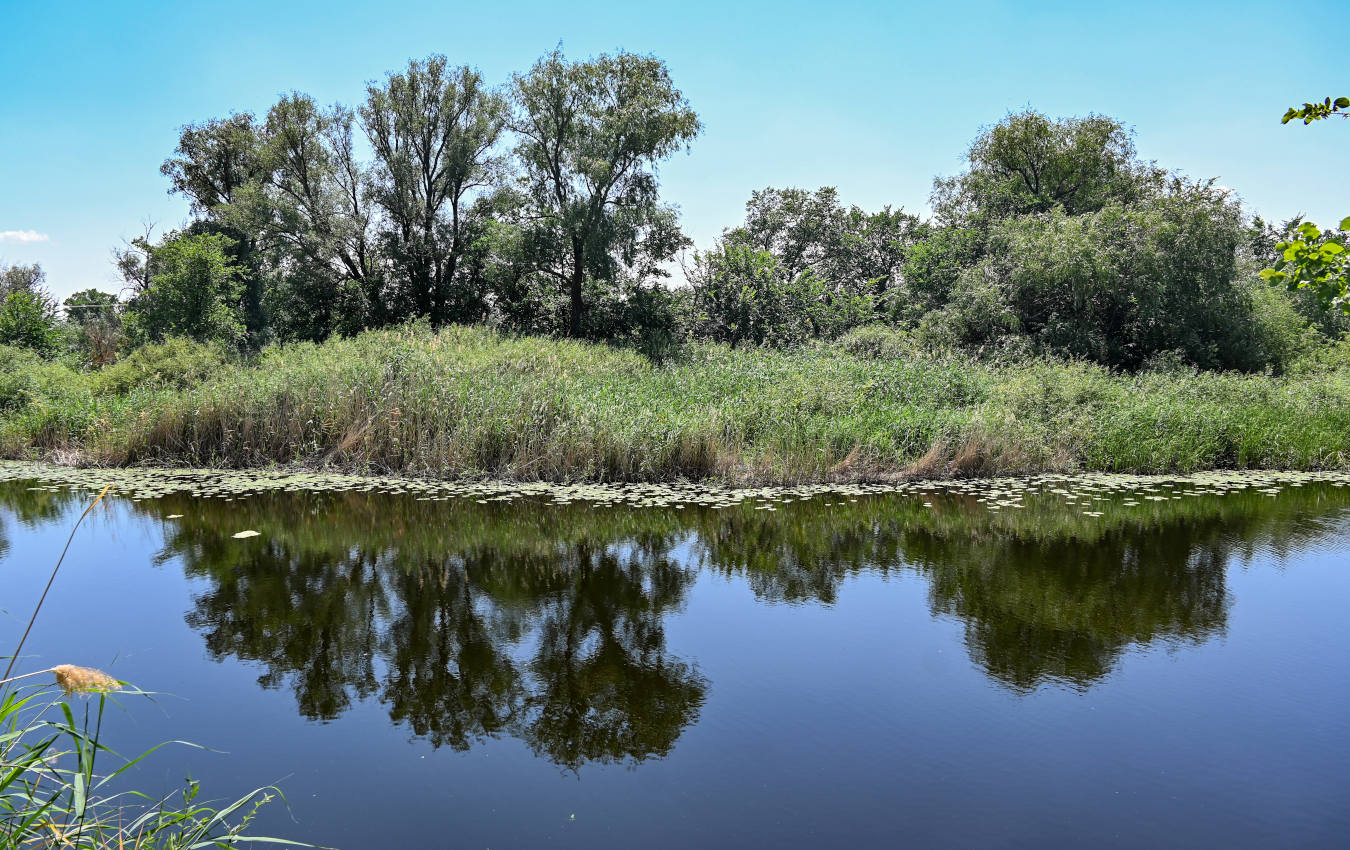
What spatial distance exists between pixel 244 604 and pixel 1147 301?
2497 cm

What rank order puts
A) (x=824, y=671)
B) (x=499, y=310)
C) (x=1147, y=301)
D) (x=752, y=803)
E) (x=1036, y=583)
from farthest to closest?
(x=499, y=310) → (x=1147, y=301) → (x=1036, y=583) → (x=824, y=671) → (x=752, y=803)

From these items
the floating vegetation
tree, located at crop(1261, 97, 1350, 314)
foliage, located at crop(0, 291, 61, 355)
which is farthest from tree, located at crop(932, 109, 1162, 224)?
foliage, located at crop(0, 291, 61, 355)

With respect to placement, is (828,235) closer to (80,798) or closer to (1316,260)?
(1316,260)

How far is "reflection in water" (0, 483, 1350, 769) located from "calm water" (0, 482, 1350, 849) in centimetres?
4

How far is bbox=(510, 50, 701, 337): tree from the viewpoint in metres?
26.2

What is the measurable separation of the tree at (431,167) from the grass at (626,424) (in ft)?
44.4

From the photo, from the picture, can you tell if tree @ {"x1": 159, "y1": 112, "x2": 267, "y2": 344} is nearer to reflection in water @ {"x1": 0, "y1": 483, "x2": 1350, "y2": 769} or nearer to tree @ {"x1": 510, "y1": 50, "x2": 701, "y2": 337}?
tree @ {"x1": 510, "y1": 50, "x2": 701, "y2": 337}

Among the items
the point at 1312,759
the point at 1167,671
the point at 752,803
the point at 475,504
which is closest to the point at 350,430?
the point at 475,504

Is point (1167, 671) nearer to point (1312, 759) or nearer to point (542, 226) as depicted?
point (1312, 759)

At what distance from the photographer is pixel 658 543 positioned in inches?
362

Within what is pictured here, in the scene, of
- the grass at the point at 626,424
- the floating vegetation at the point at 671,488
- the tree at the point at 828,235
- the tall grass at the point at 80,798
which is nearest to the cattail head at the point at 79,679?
the tall grass at the point at 80,798

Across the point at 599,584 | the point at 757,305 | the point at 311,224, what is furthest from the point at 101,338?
the point at 599,584

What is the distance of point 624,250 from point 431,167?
331 inches

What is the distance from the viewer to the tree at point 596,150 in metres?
26.2
